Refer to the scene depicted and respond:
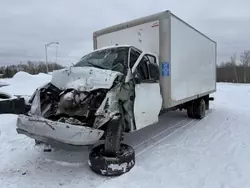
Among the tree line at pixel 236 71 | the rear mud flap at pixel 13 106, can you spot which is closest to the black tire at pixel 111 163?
the rear mud flap at pixel 13 106

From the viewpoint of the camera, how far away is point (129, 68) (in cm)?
461

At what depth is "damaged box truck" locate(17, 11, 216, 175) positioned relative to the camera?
148 inches

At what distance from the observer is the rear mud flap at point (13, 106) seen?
428cm

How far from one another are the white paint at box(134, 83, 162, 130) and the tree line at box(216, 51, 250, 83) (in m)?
42.8

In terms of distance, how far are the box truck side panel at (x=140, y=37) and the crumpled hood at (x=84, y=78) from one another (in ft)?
7.04

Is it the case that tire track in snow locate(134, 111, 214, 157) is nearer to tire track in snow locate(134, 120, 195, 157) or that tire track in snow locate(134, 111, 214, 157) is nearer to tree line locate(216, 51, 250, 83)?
tire track in snow locate(134, 120, 195, 157)

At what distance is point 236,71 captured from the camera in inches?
1844

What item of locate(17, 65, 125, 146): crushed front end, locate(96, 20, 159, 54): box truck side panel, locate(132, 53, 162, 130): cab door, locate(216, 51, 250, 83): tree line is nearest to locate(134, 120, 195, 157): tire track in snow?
locate(132, 53, 162, 130): cab door

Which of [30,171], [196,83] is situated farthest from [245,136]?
[30,171]

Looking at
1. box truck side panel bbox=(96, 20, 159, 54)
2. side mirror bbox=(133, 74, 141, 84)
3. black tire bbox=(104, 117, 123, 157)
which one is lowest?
black tire bbox=(104, 117, 123, 157)

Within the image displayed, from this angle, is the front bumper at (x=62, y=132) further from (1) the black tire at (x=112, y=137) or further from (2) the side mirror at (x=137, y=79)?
(2) the side mirror at (x=137, y=79)

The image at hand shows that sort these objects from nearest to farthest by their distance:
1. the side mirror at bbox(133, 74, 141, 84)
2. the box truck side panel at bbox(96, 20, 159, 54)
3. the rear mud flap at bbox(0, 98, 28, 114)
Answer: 1. the rear mud flap at bbox(0, 98, 28, 114)
2. the side mirror at bbox(133, 74, 141, 84)
3. the box truck side panel at bbox(96, 20, 159, 54)

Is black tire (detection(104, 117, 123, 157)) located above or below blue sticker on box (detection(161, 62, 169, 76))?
below

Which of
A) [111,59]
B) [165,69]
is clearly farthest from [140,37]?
[111,59]
